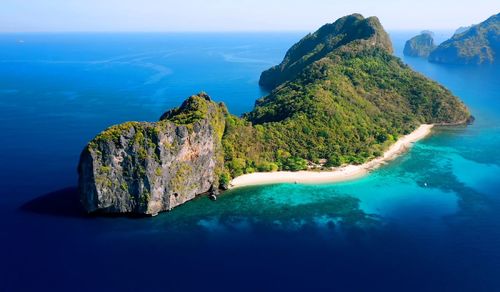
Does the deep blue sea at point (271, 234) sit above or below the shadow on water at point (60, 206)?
below

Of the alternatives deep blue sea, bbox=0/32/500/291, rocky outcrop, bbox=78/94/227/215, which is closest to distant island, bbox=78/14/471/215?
rocky outcrop, bbox=78/94/227/215

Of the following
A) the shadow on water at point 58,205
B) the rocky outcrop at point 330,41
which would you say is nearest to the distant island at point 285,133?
the rocky outcrop at point 330,41

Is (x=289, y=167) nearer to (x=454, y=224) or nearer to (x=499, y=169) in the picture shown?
(x=454, y=224)

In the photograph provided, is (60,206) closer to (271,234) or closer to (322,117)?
(271,234)

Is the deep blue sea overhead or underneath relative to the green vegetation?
underneath

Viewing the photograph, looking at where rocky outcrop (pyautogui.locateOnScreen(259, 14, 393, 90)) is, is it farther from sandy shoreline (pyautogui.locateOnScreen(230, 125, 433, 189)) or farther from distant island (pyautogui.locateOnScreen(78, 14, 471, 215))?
sandy shoreline (pyautogui.locateOnScreen(230, 125, 433, 189))

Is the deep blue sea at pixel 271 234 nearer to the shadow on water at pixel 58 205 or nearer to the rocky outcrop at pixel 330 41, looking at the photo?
the shadow on water at pixel 58 205
